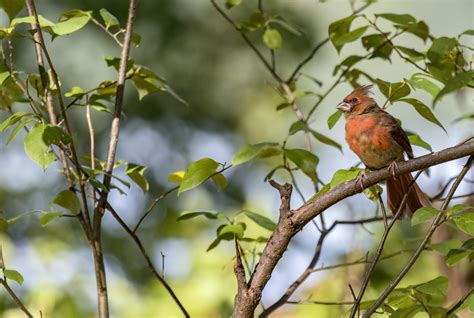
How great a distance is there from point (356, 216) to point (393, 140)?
0.80 metres

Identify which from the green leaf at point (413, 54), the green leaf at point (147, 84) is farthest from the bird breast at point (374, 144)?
the green leaf at point (147, 84)

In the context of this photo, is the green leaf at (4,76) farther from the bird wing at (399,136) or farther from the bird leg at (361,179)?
the bird wing at (399,136)

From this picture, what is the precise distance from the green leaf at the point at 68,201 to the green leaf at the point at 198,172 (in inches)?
7.4

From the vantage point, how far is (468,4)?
2926 mm

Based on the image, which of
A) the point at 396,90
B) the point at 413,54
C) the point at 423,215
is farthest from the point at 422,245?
the point at 413,54

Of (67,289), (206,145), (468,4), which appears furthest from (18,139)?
(468,4)

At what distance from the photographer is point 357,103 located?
Result: 85.1 inches

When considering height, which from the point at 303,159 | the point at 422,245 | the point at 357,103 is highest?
the point at 357,103

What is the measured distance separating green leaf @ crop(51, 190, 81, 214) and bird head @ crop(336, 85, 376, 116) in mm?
872

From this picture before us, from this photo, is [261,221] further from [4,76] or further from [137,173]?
[4,76]

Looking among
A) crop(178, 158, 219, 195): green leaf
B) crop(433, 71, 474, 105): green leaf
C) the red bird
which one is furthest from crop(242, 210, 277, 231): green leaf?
crop(433, 71, 474, 105): green leaf

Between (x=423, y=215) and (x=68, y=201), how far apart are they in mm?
623

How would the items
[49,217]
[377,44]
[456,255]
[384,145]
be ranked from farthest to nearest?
[384,145] < [377,44] < [49,217] < [456,255]

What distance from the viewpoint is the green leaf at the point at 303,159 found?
1.61 meters
